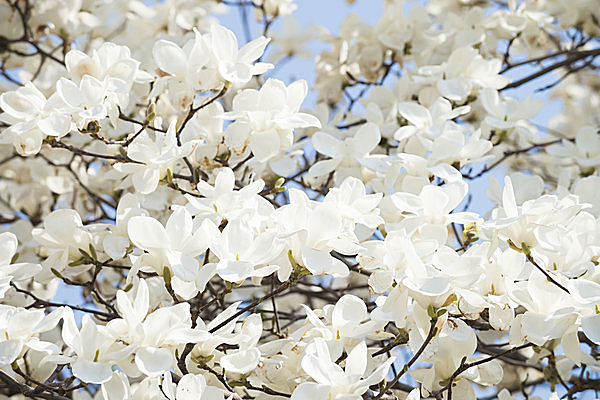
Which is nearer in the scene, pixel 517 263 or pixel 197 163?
pixel 517 263

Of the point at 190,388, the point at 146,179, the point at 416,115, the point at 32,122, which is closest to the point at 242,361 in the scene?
the point at 190,388

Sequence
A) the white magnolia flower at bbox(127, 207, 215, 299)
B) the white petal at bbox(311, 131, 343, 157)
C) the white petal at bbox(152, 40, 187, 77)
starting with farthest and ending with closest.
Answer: the white petal at bbox(311, 131, 343, 157) → the white petal at bbox(152, 40, 187, 77) → the white magnolia flower at bbox(127, 207, 215, 299)

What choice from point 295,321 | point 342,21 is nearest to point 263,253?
point 295,321

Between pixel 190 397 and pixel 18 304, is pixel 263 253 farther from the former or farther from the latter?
pixel 18 304

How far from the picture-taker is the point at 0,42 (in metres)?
1.94

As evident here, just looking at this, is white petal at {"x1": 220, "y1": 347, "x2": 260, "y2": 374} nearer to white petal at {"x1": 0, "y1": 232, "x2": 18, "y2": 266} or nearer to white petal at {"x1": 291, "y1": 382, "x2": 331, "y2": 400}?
white petal at {"x1": 291, "y1": 382, "x2": 331, "y2": 400}

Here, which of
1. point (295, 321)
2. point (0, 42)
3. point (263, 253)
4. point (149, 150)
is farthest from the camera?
point (0, 42)

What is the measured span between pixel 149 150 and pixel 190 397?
41cm

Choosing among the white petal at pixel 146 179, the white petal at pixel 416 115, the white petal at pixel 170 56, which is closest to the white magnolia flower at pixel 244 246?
the white petal at pixel 146 179

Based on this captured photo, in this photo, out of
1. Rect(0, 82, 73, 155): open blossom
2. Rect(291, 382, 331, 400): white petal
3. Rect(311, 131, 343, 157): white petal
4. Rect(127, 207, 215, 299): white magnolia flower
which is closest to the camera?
Rect(291, 382, 331, 400): white petal

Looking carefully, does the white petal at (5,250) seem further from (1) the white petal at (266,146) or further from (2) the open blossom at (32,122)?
(1) the white petal at (266,146)

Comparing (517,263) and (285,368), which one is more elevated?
(517,263)

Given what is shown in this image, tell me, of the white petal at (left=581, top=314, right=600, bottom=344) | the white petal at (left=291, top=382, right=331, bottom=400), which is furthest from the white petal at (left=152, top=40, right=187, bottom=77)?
the white petal at (left=581, top=314, right=600, bottom=344)

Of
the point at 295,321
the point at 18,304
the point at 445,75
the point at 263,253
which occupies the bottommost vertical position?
the point at 295,321
